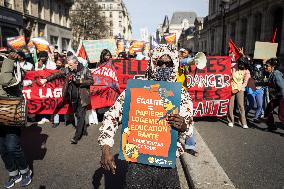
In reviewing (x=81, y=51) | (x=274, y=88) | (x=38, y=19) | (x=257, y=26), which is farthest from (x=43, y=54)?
(x=257, y=26)

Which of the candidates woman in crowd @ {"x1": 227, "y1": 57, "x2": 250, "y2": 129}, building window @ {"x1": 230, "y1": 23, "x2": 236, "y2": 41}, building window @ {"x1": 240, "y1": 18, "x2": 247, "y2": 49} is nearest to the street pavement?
woman in crowd @ {"x1": 227, "y1": 57, "x2": 250, "y2": 129}

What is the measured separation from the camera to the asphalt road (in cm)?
404

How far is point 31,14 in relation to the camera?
2634 centimetres

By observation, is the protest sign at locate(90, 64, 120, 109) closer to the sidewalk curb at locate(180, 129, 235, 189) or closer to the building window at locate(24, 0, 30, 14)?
the sidewalk curb at locate(180, 129, 235, 189)

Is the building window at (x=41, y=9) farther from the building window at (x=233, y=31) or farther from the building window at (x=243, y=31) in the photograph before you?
the building window at (x=233, y=31)

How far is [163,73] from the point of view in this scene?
2314mm

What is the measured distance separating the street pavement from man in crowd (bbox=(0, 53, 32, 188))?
0.15 meters

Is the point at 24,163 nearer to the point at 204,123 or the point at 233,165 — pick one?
the point at 233,165

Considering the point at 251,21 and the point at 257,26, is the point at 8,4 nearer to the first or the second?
the point at 251,21

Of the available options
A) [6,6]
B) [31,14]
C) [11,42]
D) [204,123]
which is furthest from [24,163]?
[31,14]

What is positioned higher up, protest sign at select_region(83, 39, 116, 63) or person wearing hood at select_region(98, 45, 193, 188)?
protest sign at select_region(83, 39, 116, 63)

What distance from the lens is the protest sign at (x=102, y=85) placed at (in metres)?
7.56

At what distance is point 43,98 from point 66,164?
3.66m

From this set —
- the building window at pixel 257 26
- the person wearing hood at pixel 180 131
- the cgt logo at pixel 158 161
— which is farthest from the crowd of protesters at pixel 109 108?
the building window at pixel 257 26
